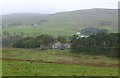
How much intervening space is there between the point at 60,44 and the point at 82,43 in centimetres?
1918

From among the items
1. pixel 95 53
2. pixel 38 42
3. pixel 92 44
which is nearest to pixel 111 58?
pixel 95 53

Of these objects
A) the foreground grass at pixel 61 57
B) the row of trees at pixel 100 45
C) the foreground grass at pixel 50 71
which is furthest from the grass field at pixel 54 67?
the row of trees at pixel 100 45

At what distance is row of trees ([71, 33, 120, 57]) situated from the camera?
208 ft

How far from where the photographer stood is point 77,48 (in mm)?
69188

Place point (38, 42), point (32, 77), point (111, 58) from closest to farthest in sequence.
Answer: point (32, 77) → point (111, 58) → point (38, 42)

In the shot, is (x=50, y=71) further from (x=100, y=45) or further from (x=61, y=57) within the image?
(x=100, y=45)

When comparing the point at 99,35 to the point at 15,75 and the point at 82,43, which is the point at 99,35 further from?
the point at 15,75

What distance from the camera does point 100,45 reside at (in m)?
69.8

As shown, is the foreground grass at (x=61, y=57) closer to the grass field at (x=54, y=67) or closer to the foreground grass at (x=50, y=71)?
the grass field at (x=54, y=67)

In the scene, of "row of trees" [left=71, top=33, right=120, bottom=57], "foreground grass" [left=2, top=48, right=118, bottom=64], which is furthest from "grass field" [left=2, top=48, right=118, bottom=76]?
"row of trees" [left=71, top=33, right=120, bottom=57]

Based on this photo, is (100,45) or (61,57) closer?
(61,57)

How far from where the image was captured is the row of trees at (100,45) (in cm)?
6339

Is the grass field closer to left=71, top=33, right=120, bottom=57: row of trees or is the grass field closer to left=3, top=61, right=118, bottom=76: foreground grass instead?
left=3, top=61, right=118, bottom=76: foreground grass

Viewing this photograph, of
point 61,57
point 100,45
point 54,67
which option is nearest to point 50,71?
point 54,67
